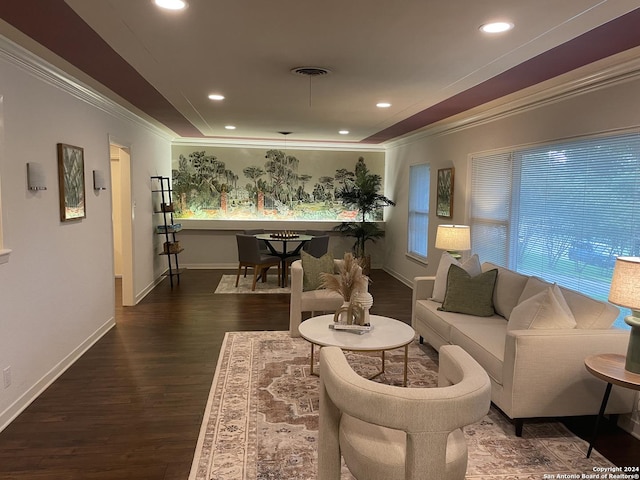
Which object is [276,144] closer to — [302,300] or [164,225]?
[164,225]

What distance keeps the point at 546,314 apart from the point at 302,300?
98.0 inches

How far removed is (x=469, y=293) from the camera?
397 cm

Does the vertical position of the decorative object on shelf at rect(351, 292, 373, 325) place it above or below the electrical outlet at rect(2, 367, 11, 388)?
above

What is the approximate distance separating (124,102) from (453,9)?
3846mm

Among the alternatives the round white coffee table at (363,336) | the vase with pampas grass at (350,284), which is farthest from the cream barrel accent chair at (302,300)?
the vase with pampas grass at (350,284)

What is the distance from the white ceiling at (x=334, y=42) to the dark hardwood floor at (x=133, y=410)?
242 centimetres

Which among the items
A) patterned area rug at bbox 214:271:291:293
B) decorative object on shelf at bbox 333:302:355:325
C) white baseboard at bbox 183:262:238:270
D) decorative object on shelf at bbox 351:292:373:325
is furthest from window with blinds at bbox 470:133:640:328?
white baseboard at bbox 183:262:238:270

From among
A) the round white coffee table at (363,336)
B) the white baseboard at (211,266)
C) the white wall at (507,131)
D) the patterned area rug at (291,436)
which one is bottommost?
the patterned area rug at (291,436)

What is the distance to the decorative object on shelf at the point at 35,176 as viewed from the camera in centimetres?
323

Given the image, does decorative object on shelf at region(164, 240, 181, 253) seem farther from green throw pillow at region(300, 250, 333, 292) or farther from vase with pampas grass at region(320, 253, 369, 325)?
vase with pampas grass at region(320, 253, 369, 325)

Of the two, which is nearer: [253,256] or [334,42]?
[334,42]

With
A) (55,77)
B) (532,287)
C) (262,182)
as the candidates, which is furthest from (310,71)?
(262,182)

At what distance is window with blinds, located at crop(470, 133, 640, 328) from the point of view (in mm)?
3154

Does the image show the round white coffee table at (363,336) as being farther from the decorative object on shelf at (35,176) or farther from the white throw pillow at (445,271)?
the decorative object on shelf at (35,176)
